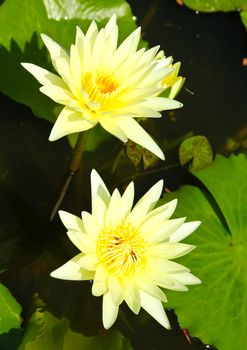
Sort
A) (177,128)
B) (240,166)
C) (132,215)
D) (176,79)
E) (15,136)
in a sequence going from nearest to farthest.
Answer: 1. (132,215)
2. (176,79)
3. (240,166)
4. (15,136)
5. (177,128)

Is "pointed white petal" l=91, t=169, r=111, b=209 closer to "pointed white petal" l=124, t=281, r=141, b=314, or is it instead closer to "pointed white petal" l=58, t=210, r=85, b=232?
"pointed white petal" l=58, t=210, r=85, b=232

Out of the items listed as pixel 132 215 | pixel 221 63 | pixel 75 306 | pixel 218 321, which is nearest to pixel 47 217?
pixel 75 306

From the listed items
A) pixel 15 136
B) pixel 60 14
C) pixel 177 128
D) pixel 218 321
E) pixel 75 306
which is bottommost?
pixel 75 306

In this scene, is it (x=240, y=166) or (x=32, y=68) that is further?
(x=240, y=166)

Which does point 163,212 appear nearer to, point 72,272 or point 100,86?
point 72,272

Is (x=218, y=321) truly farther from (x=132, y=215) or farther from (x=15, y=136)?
(x=15, y=136)

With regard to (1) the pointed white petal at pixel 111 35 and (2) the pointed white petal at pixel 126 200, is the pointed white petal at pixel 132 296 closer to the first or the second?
(2) the pointed white petal at pixel 126 200

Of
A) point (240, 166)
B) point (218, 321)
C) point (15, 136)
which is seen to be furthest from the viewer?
point (15, 136)

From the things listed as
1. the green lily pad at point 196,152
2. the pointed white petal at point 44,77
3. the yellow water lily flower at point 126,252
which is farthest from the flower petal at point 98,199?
the green lily pad at point 196,152

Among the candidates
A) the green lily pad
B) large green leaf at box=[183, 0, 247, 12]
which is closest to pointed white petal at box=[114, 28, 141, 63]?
the green lily pad
